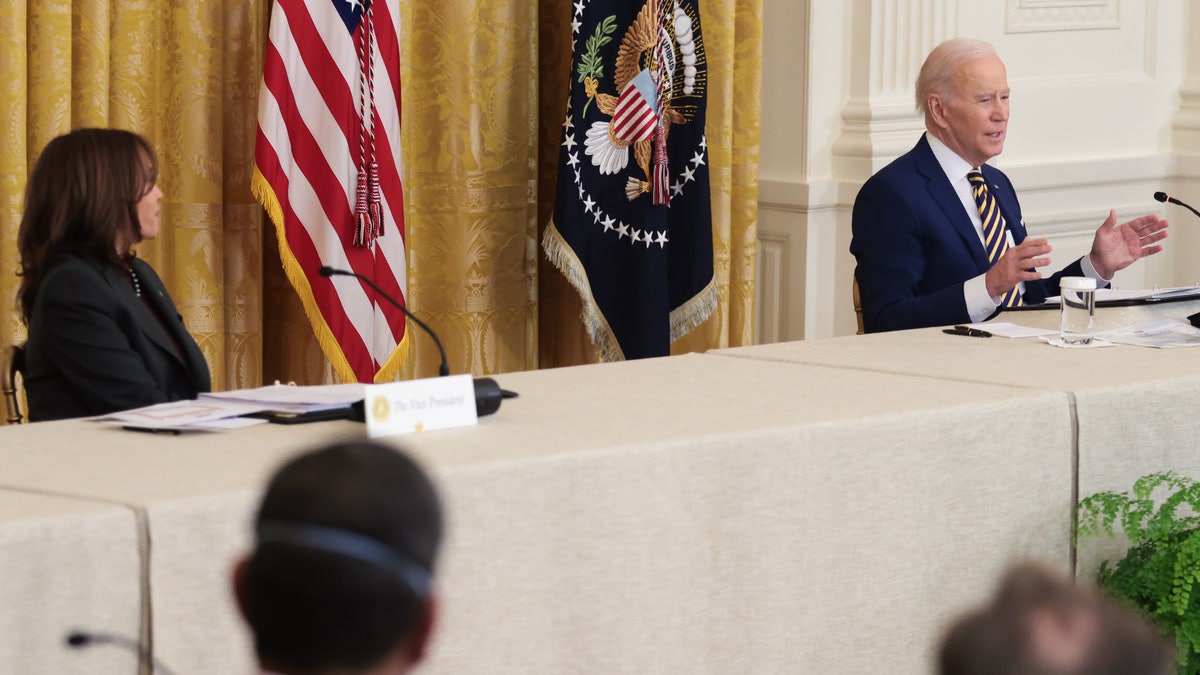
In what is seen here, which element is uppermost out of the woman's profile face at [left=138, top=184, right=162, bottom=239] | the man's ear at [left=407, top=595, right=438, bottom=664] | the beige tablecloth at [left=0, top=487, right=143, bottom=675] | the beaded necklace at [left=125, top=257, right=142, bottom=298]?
the woman's profile face at [left=138, top=184, right=162, bottom=239]

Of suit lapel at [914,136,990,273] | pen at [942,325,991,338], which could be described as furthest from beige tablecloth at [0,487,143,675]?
suit lapel at [914,136,990,273]

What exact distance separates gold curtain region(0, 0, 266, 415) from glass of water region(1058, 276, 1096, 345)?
228 centimetres

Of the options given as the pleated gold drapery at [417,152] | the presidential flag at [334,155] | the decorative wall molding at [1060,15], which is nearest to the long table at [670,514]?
the presidential flag at [334,155]

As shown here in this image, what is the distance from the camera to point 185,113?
4.24 meters

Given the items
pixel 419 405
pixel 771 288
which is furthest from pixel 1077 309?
pixel 771 288

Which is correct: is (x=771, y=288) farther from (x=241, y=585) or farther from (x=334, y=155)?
(x=241, y=585)

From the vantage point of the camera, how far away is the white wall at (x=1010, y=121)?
516 cm

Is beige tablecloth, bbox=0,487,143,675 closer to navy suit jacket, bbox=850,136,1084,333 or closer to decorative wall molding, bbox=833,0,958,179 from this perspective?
navy suit jacket, bbox=850,136,1084,333

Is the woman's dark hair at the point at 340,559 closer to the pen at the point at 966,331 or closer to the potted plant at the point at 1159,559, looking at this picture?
the potted plant at the point at 1159,559

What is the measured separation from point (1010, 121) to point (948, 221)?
1.87 metres

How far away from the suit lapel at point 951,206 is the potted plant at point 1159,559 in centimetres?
128

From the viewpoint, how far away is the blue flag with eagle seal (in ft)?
15.4

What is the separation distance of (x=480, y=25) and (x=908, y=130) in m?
1.47

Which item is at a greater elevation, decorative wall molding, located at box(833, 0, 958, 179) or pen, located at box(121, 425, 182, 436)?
decorative wall molding, located at box(833, 0, 958, 179)
